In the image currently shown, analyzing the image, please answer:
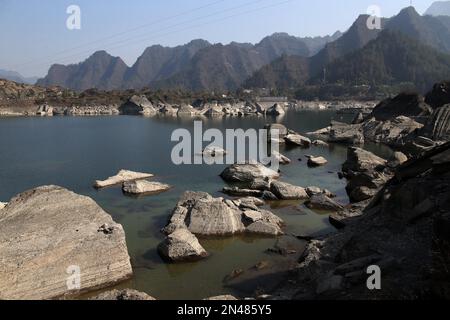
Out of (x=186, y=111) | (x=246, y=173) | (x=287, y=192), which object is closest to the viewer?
(x=287, y=192)

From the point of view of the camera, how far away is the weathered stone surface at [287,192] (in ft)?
98.0

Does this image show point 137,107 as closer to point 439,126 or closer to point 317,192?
point 439,126

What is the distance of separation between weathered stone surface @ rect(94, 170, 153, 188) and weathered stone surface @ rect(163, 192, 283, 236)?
1082 cm

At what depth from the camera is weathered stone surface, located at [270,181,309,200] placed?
1176 inches

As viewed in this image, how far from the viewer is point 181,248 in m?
19.4

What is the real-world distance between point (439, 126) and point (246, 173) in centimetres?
2965

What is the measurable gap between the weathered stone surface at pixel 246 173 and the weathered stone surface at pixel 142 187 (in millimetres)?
5370

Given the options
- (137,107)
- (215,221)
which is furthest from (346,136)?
(137,107)

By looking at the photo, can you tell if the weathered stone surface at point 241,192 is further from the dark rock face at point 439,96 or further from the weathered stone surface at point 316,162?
the dark rock face at point 439,96

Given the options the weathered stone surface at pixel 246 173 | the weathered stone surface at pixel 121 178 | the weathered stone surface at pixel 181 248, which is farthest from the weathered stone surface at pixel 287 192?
the weathered stone surface at pixel 121 178

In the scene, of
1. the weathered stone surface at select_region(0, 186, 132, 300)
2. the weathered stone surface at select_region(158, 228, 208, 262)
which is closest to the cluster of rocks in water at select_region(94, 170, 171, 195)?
the weathered stone surface at select_region(0, 186, 132, 300)
